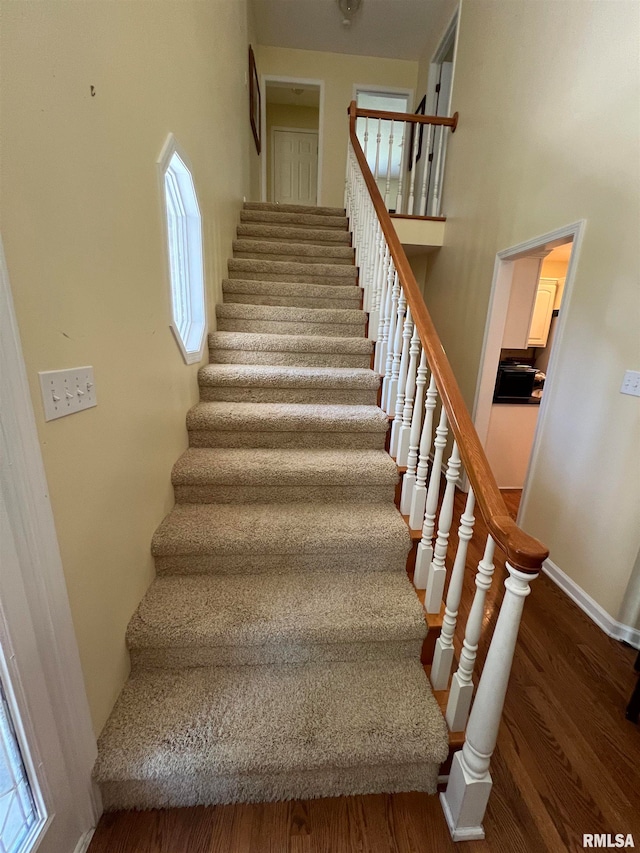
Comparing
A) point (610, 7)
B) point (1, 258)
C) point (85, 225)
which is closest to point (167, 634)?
point (1, 258)

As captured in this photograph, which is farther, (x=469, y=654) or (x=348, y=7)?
(x=348, y=7)

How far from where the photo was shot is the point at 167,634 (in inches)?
46.5

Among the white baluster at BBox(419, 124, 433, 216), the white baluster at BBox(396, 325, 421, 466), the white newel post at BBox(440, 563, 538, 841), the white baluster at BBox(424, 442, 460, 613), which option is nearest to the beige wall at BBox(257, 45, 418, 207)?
the white baluster at BBox(419, 124, 433, 216)

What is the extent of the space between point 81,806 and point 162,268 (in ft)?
5.71

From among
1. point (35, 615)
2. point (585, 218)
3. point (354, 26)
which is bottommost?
point (35, 615)

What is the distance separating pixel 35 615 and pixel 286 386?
152 centimetres

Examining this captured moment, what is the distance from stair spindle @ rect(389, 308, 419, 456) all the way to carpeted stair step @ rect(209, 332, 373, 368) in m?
0.67

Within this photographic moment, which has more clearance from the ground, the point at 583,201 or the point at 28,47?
the point at 583,201

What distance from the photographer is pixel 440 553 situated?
1244mm

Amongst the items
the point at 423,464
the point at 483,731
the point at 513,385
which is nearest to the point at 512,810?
the point at 483,731

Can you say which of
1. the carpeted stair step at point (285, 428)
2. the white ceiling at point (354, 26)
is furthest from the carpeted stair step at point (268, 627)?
the white ceiling at point (354, 26)

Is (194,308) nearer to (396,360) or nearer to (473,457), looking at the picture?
(396,360)

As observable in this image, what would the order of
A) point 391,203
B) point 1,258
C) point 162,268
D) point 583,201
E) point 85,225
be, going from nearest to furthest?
point 1,258, point 85,225, point 162,268, point 583,201, point 391,203

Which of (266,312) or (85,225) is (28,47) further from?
(266,312)
